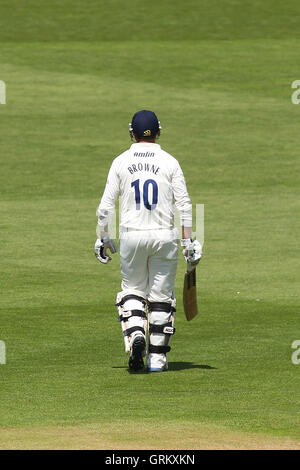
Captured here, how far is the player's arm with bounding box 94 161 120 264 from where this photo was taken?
10461 mm

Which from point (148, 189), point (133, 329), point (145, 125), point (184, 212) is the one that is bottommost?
point (133, 329)

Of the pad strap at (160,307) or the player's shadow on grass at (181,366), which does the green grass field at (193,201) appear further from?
the pad strap at (160,307)

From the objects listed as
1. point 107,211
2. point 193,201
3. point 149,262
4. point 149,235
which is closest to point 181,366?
point 149,262

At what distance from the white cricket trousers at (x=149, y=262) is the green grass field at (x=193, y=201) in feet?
2.29

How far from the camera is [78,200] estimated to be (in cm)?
2177

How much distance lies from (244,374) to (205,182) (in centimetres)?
1322

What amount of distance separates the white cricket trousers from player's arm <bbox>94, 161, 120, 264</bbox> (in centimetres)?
17

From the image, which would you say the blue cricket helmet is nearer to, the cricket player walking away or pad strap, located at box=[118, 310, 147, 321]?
the cricket player walking away

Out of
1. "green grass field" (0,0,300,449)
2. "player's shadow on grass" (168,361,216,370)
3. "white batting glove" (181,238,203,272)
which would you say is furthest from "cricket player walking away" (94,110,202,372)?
"green grass field" (0,0,300,449)

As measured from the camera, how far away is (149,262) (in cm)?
1052

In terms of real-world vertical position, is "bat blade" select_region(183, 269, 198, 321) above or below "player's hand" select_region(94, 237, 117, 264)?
below

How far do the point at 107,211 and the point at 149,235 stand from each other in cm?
44

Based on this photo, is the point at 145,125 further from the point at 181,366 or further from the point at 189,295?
the point at 181,366

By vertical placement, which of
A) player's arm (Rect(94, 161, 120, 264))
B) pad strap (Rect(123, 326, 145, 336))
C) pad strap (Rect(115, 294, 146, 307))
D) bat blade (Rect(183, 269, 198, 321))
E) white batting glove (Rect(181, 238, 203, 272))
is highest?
player's arm (Rect(94, 161, 120, 264))
